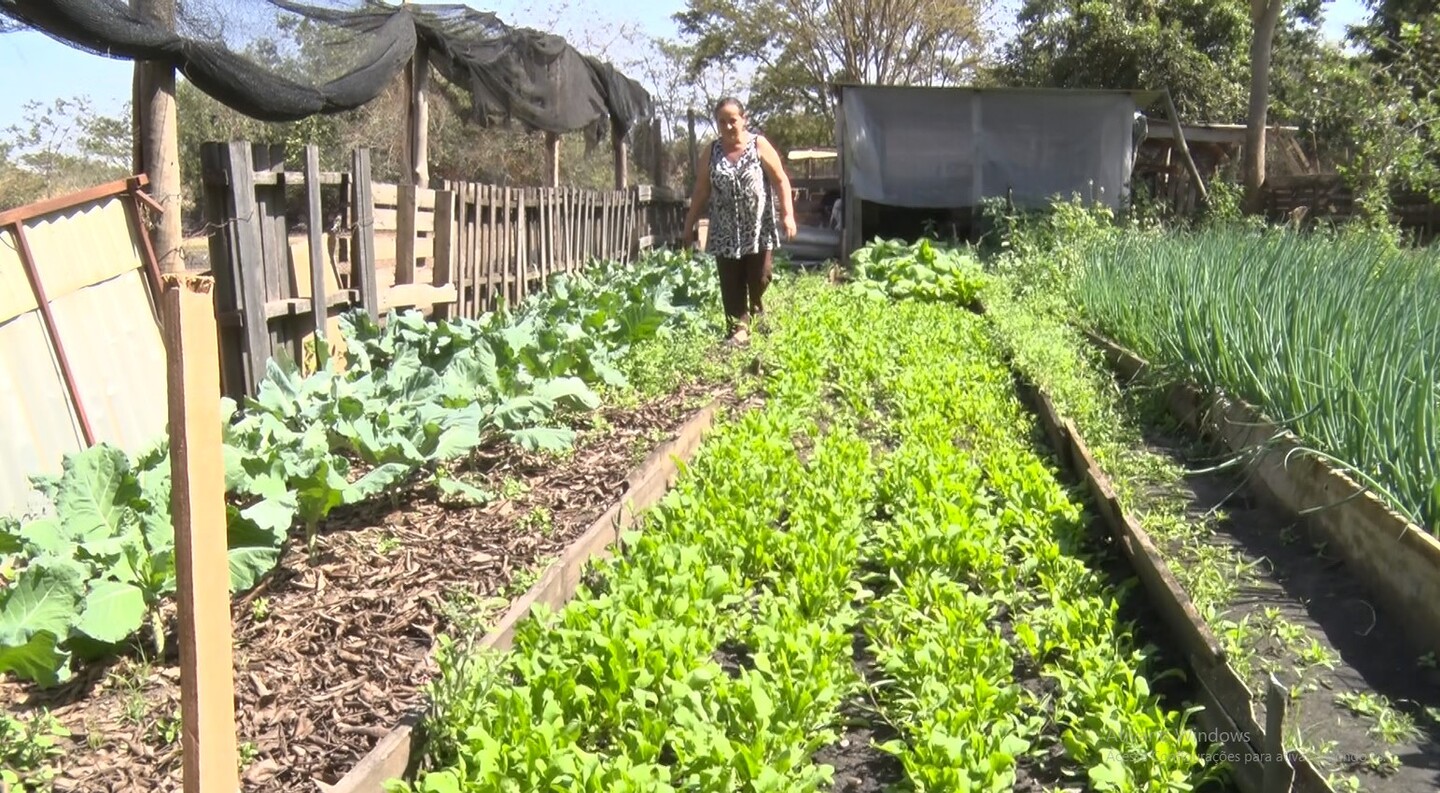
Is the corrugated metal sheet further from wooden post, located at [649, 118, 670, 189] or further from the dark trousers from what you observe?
wooden post, located at [649, 118, 670, 189]

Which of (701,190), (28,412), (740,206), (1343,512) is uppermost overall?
(701,190)

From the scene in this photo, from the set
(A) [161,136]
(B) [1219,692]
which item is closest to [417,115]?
(A) [161,136]

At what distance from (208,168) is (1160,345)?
17.5 ft

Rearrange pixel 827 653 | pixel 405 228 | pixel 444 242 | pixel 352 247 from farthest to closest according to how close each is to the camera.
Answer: pixel 444 242
pixel 405 228
pixel 352 247
pixel 827 653

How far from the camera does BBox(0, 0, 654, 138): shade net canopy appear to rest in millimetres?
4887

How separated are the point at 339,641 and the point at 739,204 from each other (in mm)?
5868

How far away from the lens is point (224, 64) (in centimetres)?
551

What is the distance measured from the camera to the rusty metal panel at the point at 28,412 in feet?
15.9

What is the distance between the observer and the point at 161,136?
558cm

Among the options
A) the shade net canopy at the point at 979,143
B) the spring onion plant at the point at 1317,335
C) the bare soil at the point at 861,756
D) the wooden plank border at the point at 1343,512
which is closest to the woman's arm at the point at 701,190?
the spring onion plant at the point at 1317,335

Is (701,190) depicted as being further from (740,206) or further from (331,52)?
(331,52)

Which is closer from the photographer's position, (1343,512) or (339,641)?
(339,641)

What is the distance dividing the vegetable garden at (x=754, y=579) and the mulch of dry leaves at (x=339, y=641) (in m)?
0.01

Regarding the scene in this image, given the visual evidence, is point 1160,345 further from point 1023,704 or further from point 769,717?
point 769,717
